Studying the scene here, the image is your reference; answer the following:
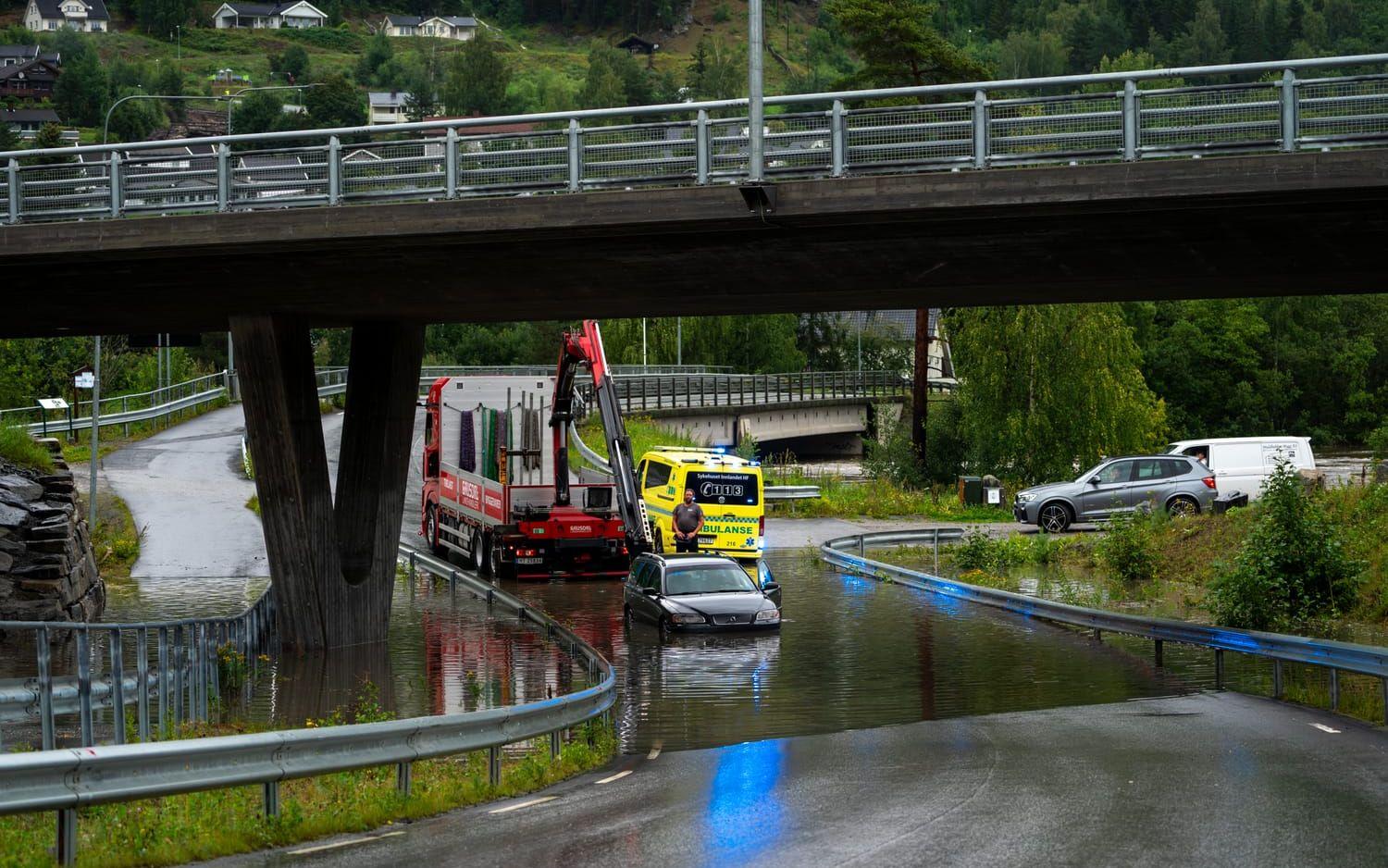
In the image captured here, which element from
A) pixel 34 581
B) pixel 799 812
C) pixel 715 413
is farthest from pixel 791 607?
pixel 715 413

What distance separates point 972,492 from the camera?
167 ft

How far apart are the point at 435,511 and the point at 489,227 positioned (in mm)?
20000

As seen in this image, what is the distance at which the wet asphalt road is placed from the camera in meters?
9.34

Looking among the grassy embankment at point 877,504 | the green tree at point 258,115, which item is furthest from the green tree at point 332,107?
the grassy embankment at point 877,504

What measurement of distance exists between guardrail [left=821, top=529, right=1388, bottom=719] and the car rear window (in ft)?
11.6

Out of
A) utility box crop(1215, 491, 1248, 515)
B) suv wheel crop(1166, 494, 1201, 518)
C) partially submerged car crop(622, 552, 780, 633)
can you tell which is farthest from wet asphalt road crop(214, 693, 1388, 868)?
suv wheel crop(1166, 494, 1201, 518)

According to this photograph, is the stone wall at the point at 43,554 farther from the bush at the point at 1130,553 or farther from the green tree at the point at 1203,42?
the green tree at the point at 1203,42

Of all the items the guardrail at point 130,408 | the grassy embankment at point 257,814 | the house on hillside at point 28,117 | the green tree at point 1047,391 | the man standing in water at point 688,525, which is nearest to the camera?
the grassy embankment at point 257,814

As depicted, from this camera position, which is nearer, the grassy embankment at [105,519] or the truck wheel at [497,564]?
the grassy embankment at [105,519]

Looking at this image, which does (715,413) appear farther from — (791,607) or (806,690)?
(806,690)

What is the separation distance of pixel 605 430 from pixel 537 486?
149 inches

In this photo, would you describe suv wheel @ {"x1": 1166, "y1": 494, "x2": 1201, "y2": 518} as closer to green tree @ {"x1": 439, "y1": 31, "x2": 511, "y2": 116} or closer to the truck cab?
the truck cab

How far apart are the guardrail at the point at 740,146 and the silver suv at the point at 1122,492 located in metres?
20.4

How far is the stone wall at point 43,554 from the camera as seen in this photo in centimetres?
2506
